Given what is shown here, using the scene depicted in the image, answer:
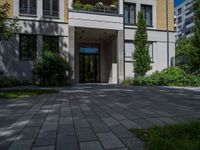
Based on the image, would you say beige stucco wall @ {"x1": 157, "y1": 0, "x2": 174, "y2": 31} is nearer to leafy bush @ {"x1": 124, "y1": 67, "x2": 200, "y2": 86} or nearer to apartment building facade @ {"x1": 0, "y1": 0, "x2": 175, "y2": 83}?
apartment building facade @ {"x1": 0, "y1": 0, "x2": 175, "y2": 83}

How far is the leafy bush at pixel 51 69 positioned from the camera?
15742 mm

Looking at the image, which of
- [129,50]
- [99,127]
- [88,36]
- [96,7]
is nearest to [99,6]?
[96,7]

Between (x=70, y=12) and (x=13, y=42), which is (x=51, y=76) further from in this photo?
(x=70, y=12)

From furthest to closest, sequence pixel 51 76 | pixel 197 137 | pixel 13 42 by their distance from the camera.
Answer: pixel 13 42
pixel 51 76
pixel 197 137

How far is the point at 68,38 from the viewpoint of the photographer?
18188 millimetres

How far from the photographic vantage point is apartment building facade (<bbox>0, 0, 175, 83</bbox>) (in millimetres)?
17656

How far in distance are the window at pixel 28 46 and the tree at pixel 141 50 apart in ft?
28.0

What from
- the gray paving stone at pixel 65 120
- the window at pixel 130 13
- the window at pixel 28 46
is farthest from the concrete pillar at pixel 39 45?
the gray paving stone at pixel 65 120

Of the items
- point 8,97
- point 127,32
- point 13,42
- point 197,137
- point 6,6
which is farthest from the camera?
point 127,32

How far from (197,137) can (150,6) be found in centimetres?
2024

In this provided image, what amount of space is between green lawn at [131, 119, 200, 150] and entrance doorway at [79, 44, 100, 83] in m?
18.1

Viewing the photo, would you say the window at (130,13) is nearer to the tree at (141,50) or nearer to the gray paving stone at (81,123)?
the tree at (141,50)

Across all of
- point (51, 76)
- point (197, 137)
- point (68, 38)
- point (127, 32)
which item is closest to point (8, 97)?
point (51, 76)

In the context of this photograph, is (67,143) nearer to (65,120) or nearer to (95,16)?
(65,120)
